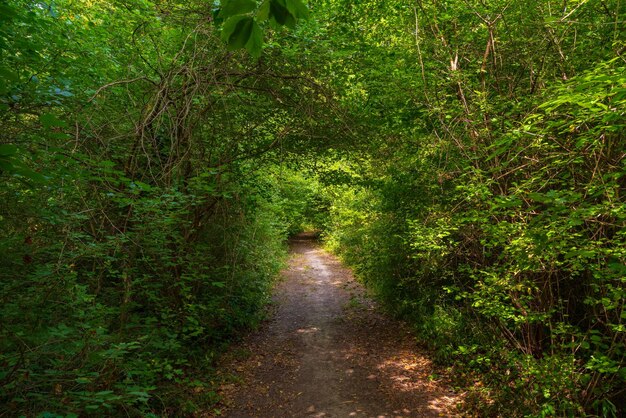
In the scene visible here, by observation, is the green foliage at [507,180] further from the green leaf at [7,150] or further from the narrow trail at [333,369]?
the green leaf at [7,150]

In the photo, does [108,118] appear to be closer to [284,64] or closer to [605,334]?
[284,64]

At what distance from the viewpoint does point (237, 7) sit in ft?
4.60

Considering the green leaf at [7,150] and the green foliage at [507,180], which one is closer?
the green leaf at [7,150]

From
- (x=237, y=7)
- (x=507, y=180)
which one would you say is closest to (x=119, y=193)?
(x=237, y=7)

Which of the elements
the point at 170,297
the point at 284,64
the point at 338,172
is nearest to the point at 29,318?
the point at 170,297

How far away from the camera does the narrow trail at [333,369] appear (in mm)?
5723

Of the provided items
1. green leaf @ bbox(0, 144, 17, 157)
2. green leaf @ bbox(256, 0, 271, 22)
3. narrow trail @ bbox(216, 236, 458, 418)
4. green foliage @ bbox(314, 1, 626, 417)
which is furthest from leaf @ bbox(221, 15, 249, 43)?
narrow trail @ bbox(216, 236, 458, 418)

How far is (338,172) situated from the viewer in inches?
372

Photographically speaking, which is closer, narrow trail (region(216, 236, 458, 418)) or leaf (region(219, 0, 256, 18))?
leaf (region(219, 0, 256, 18))

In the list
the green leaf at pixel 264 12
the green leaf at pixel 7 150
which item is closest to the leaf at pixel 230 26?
the green leaf at pixel 264 12

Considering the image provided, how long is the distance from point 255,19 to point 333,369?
6799 mm

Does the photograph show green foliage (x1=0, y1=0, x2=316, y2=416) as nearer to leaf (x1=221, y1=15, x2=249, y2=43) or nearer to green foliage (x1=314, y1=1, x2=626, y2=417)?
leaf (x1=221, y1=15, x2=249, y2=43)

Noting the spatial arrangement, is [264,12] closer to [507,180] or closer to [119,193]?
[119,193]

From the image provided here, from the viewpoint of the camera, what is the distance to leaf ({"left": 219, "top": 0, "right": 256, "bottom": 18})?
1.39 m
